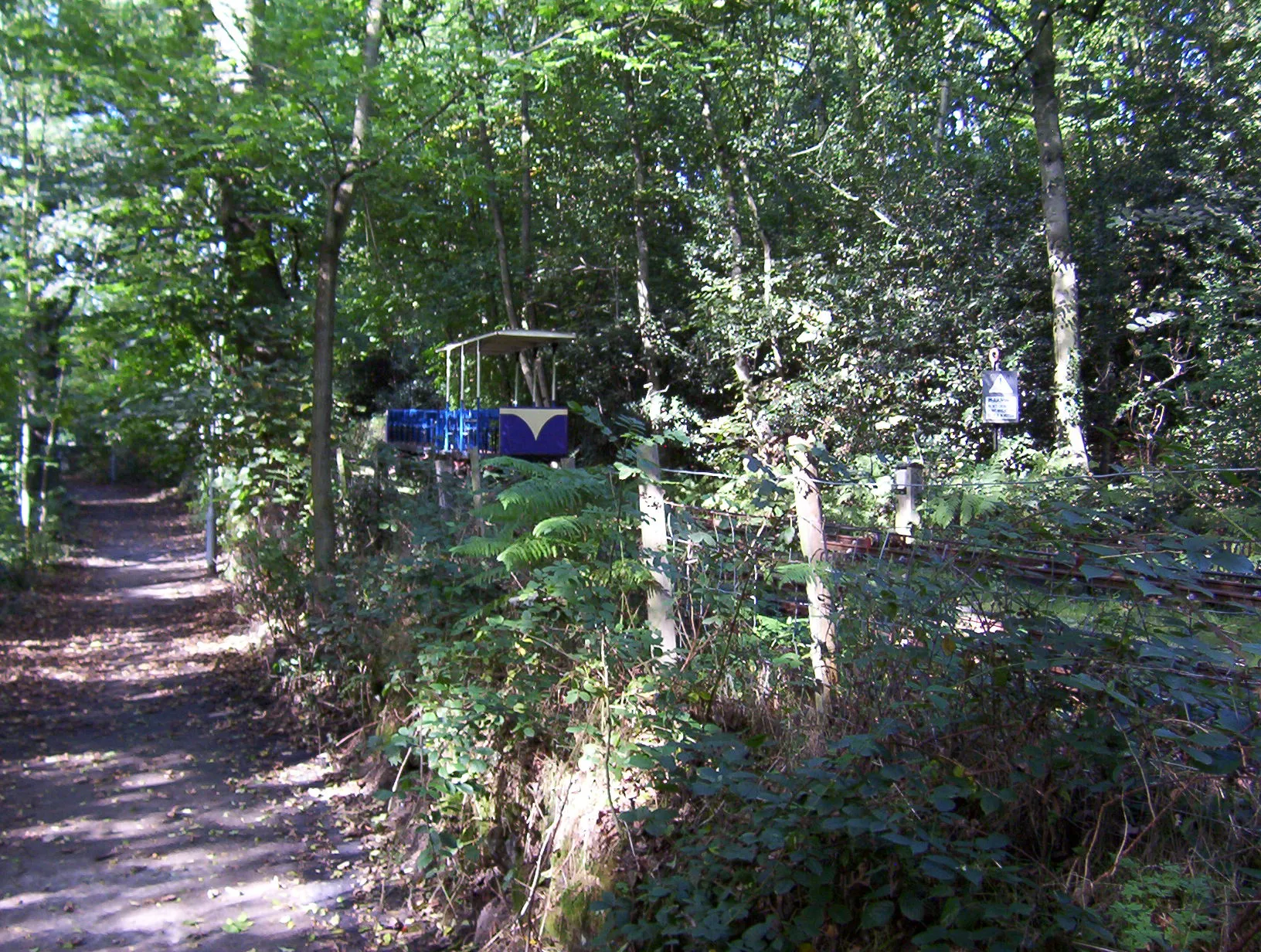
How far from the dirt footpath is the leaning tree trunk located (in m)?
10.7

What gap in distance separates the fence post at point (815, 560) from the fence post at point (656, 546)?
80 cm

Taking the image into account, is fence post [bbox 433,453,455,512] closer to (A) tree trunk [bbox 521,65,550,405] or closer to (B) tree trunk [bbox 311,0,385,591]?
(B) tree trunk [bbox 311,0,385,591]

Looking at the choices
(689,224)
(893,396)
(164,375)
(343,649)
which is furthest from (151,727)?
(689,224)

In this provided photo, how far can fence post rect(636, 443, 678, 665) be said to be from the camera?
5176 millimetres

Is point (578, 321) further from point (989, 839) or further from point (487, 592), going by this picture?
point (989, 839)

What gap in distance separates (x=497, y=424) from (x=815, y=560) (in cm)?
1394

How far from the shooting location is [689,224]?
2189 cm

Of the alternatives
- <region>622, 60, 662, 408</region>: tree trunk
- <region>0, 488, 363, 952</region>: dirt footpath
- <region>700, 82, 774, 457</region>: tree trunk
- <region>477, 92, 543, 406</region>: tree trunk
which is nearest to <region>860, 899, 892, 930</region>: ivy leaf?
<region>0, 488, 363, 952</region>: dirt footpath

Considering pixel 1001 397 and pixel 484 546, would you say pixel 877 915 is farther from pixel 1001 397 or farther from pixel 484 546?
pixel 1001 397

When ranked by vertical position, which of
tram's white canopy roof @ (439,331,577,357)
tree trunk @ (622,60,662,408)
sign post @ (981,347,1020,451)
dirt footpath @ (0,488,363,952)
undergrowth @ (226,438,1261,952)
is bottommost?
dirt footpath @ (0,488,363,952)

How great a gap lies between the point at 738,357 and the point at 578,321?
211 inches

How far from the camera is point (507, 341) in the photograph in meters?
A: 18.0

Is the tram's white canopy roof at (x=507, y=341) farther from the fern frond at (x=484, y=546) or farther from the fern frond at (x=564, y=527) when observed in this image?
the fern frond at (x=564, y=527)

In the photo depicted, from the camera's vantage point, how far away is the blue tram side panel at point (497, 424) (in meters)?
16.9
